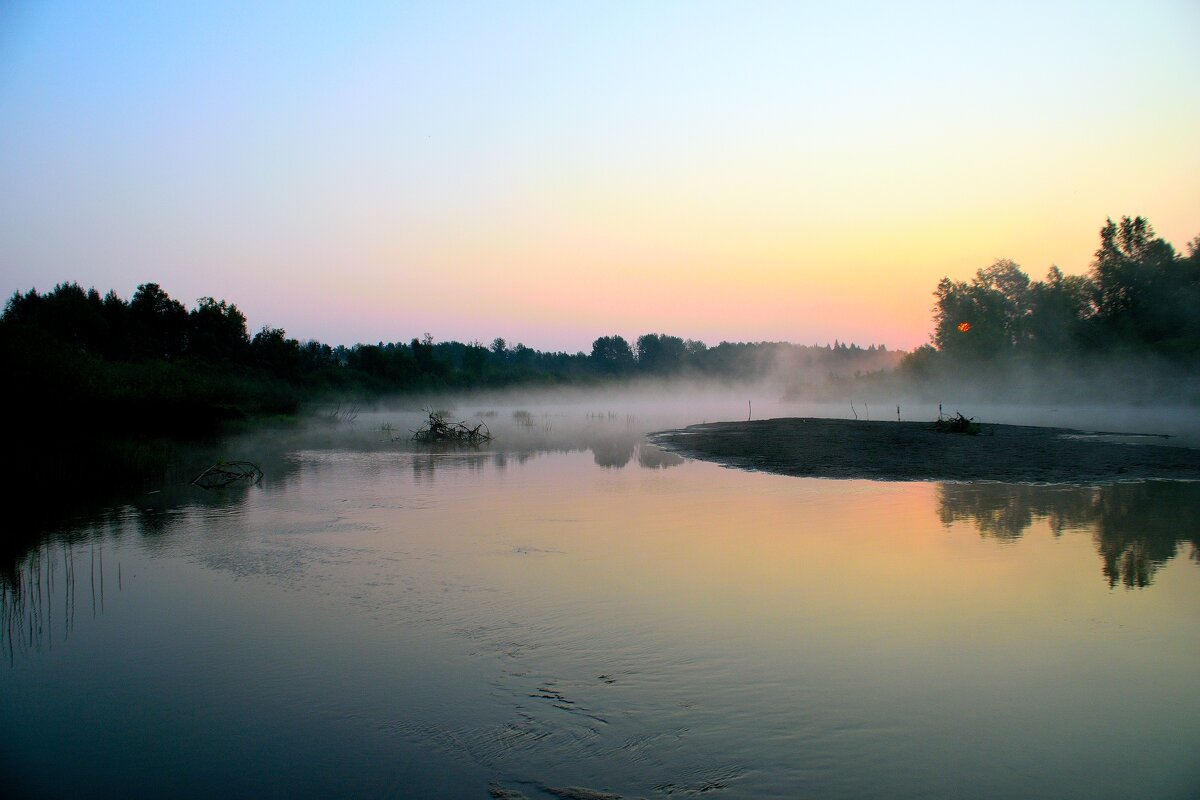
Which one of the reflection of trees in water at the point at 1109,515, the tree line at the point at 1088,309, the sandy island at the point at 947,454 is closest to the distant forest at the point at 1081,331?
the tree line at the point at 1088,309

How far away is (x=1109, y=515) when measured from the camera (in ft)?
44.9

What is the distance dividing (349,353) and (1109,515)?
269 feet

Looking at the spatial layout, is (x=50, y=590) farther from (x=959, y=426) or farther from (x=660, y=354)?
(x=660, y=354)

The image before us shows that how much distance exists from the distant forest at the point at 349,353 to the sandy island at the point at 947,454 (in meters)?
19.6

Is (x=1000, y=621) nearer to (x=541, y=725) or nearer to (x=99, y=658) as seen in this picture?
(x=541, y=725)

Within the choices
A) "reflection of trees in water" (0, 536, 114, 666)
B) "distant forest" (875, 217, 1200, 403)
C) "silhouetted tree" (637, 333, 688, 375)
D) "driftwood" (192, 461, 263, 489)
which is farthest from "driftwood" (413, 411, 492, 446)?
"silhouetted tree" (637, 333, 688, 375)

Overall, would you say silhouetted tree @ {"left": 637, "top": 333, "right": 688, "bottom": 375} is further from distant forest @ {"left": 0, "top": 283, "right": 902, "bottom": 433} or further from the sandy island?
the sandy island

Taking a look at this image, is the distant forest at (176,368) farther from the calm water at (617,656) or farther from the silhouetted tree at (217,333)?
the calm water at (617,656)

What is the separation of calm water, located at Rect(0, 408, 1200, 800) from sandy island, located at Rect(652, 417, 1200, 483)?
547 cm

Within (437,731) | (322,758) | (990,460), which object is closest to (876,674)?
(437,731)

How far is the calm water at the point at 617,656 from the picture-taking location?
5.12 meters

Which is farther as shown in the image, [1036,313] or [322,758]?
[1036,313]

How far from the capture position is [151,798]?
4.92 metres

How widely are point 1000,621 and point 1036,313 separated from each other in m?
67.6
